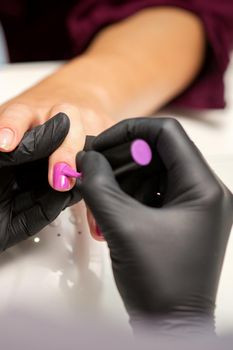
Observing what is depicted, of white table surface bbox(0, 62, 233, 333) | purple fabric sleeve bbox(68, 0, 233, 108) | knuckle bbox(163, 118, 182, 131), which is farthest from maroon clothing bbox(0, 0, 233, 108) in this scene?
knuckle bbox(163, 118, 182, 131)

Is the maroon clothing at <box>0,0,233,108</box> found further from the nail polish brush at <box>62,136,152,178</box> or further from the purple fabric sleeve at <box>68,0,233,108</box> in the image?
the nail polish brush at <box>62,136,152,178</box>

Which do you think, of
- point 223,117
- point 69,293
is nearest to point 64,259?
point 69,293

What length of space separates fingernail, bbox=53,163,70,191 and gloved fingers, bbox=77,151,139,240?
1.9 inches

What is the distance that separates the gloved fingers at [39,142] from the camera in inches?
17.6

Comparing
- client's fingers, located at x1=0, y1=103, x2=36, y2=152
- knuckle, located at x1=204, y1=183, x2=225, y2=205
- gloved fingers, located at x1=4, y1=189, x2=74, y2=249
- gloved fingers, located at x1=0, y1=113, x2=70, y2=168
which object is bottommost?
gloved fingers, located at x1=4, y1=189, x2=74, y2=249

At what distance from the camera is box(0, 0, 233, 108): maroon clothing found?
73 cm

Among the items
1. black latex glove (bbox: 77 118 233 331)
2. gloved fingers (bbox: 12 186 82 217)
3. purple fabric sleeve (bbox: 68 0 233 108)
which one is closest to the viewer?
black latex glove (bbox: 77 118 233 331)

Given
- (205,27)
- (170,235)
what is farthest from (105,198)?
(205,27)

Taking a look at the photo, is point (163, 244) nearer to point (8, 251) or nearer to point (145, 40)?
point (8, 251)

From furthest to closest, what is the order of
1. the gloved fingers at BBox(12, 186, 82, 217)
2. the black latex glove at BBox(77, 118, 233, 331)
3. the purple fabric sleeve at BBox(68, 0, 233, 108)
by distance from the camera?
1. the purple fabric sleeve at BBox(68, 0, 233, 108)
2. the gloved fingers at BBox(12, 186, 82, 217)
3. the black latex glove at BBox(77, 118, 233, 331)

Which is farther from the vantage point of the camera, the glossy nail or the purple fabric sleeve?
the purple fabric sleeve

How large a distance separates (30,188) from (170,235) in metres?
0.19

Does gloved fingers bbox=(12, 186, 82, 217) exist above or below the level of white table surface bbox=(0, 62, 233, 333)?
above

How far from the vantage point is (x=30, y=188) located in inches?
19.5
